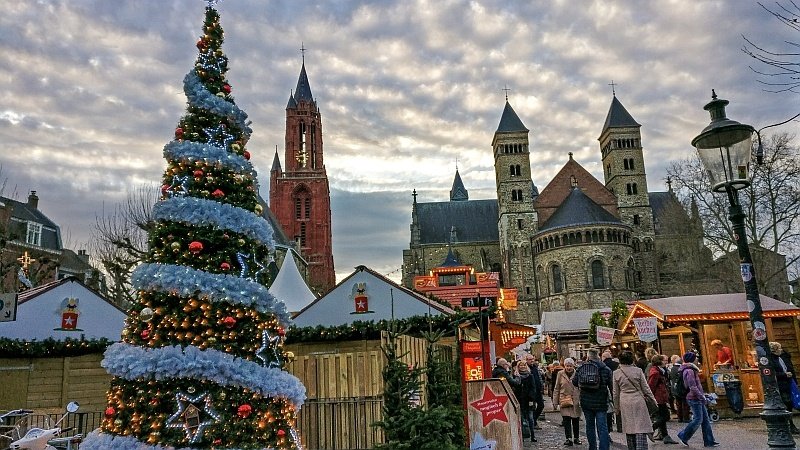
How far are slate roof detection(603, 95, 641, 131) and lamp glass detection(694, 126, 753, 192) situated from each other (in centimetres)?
5603

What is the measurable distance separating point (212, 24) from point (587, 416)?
811 cm

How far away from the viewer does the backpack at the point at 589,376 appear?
8453 mm

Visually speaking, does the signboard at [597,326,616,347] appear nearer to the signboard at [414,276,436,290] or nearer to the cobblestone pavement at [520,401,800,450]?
the cobblestone pavement at [520,401,800,450]

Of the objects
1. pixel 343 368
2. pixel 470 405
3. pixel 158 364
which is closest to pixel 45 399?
pixel 343 368

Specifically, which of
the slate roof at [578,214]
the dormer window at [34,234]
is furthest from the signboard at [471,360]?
the slate roof at [578,214]

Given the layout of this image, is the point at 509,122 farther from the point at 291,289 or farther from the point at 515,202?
the point at 291,289

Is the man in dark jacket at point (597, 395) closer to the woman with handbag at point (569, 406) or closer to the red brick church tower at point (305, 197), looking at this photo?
the woman with handbag at point (569, 406)

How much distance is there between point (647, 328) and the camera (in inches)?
642

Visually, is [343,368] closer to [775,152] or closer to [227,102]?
[227,102]

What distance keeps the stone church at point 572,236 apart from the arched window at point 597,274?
0.09m

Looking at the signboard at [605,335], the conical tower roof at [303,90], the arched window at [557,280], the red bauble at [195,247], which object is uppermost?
the conical tower roof at [303,90]

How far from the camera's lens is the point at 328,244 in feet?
222

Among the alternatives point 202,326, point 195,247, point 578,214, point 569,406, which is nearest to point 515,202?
point 578,214

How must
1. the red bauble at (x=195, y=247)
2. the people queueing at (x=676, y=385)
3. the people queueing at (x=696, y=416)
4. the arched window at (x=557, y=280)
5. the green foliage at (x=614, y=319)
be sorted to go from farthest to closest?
the arched window at (x=557, y=280)
the green foliage at (x=614, y=319)
the people queueing at (x=676, y=385)
the people queueing at (x=696, y=416)
the red bauble at (x=195, y=247)
